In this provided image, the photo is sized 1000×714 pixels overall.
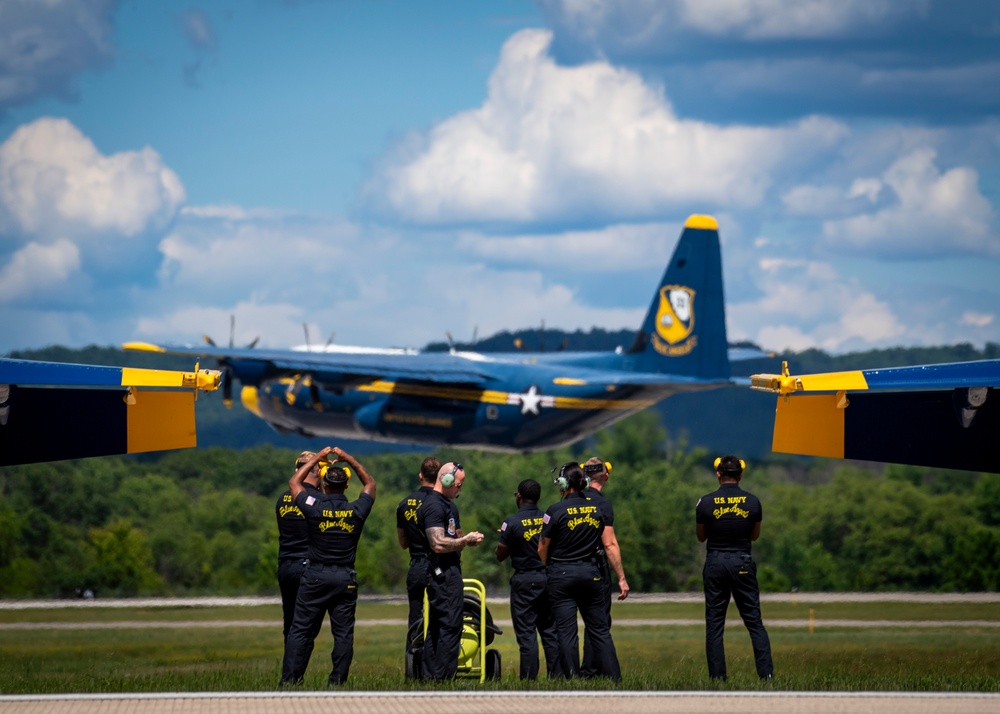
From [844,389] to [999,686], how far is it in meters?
3.11

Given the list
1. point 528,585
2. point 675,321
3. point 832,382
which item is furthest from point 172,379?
point 675,321

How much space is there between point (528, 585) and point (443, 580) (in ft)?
4.24

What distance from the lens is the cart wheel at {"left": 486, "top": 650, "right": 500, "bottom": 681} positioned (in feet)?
44.7

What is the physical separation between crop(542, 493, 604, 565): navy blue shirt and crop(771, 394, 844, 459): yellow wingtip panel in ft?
8.02

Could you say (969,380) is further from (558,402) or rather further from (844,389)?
(558,402)

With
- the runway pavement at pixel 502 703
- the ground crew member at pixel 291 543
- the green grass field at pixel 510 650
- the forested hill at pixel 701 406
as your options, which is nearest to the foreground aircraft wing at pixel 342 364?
the green grass field at pixel 510 650

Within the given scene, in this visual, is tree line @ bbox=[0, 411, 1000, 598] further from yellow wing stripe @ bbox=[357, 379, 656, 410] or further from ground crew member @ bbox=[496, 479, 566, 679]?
ground crew member @ bbox=[496, 479, 566, 679]

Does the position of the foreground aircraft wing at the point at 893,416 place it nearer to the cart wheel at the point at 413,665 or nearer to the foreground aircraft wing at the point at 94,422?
the cart wheel at the point at 413,665

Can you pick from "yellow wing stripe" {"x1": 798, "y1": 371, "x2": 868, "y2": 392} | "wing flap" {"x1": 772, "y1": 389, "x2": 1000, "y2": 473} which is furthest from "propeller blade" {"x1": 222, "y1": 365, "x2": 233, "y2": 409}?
"yellow wing stripe" {"x1": 798, "y1": 371, "x2": 868, "y2": 392}

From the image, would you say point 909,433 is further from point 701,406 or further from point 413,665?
point 701,406

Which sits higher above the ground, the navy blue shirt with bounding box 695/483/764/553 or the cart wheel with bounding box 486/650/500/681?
the navy blue shirt with bounding box 695/483/764/553

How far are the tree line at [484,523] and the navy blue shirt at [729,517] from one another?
3299 centimetres

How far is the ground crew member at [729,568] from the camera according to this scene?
13.5 meters

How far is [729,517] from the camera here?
535 inches
